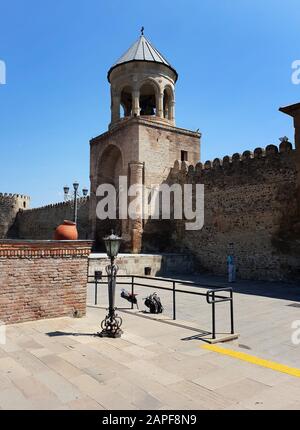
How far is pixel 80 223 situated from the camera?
28781 millimetres

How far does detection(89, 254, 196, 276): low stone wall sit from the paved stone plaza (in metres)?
8.47

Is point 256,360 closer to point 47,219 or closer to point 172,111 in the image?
point 172,111

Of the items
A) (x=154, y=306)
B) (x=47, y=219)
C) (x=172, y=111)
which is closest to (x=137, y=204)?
(x=172, y=111)

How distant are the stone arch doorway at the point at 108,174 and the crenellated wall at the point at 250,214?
4.25 meters

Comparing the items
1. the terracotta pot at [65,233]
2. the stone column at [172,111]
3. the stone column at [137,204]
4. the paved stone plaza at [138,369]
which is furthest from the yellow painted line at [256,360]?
the stone column at [172,111]

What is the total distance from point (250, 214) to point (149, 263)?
5.35 m

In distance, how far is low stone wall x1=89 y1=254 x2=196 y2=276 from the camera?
1581 centimetres

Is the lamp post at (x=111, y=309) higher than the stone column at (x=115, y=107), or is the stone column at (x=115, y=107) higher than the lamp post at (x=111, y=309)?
the stone column at (x=115, y=107)

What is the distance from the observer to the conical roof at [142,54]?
21.1 meters

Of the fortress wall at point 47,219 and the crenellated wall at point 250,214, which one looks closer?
the crenellated wall at point 250,214

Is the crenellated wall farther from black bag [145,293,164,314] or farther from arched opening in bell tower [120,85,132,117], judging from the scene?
black bag [145,293,164,314]

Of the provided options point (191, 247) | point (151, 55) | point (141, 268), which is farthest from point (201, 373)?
point (151, 55)

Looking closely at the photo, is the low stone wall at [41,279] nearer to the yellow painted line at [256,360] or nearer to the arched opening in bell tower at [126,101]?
the yellow painted line at [256,360]
